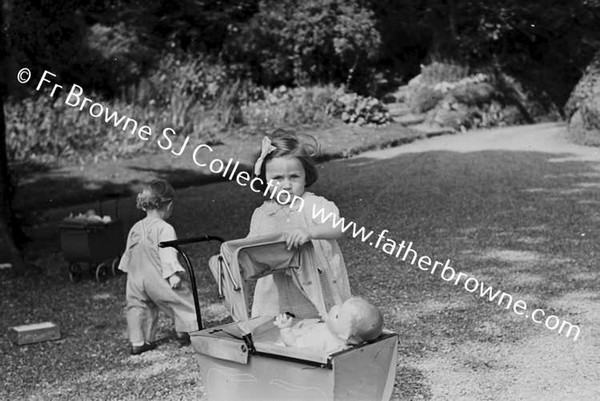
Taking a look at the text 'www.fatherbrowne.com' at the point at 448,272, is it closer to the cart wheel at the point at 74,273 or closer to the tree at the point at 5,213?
the cart wheel at the point at 74,273

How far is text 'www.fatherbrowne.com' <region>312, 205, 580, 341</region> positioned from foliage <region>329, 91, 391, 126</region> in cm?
738

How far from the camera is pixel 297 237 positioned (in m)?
3.85

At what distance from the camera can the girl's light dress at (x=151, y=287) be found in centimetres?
562

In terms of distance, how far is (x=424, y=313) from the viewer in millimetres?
6043

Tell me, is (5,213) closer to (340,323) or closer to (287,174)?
(287,174)

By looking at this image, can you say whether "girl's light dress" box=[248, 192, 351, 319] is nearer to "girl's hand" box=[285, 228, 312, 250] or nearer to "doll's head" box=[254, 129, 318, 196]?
"doll's head" box=[254, 129, 318, 196]

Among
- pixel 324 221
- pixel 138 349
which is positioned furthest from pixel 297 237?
pixel 138 349

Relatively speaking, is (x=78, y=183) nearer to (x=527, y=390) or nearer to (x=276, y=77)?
(x=276, y=77)

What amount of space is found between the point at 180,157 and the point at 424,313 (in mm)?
8695

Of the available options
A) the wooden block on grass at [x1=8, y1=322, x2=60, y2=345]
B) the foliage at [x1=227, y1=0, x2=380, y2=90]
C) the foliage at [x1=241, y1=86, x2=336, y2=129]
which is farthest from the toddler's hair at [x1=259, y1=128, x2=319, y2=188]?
the foliage at [x1=227, y1=0, x2=380, y2=90]

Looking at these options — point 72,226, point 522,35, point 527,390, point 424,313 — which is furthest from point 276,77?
point 527,390

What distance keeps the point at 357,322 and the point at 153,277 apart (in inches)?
96.6

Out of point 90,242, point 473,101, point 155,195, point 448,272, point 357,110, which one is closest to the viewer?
point 155,195

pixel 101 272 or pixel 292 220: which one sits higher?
pixel 292 220
